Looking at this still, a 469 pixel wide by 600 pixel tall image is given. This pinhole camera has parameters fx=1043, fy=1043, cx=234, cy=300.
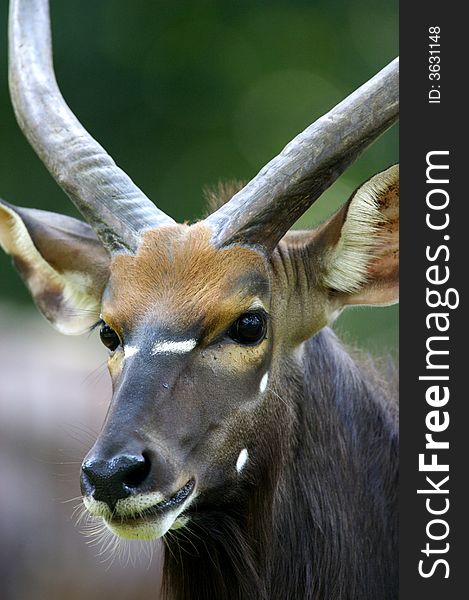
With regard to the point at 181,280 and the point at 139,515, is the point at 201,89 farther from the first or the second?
the point at 139,515

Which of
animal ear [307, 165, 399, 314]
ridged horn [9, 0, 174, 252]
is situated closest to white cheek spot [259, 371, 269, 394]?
animal ear [307, 165, 399, 314]

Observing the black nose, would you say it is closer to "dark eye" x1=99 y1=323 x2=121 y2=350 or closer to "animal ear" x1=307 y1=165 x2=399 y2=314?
"dark eye" x1=99 y1=323 x2=121 y2=350

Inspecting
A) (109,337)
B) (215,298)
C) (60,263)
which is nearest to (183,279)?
(215,298)

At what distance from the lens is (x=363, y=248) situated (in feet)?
14.9

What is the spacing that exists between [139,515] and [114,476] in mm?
199

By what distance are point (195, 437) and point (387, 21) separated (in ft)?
38.9

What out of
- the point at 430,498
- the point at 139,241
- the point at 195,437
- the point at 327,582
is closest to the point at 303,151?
the point at 139,241

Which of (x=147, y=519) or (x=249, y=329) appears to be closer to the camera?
(x=147, y=519)

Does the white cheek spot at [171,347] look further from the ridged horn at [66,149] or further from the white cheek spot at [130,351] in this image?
the ridged horn at [66,149]

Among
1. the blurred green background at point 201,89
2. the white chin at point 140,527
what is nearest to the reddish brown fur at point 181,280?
the white chin at point 140,527

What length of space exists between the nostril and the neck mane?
507 millimetres

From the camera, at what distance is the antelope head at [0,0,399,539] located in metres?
3.89

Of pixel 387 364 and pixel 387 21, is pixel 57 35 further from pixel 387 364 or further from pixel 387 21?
pixel 387 364

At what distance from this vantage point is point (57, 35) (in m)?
14.3
